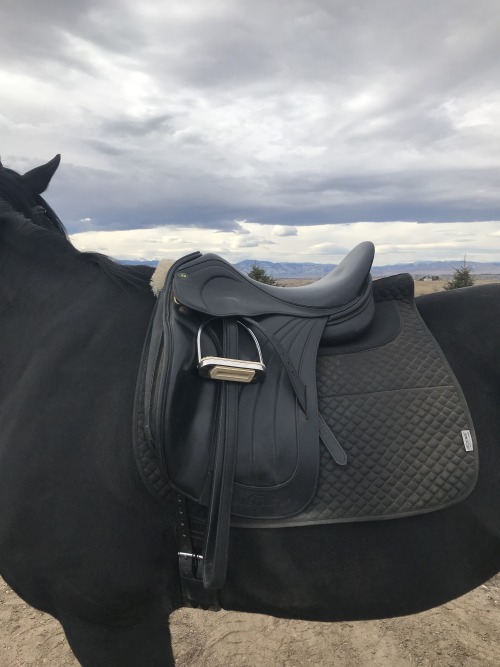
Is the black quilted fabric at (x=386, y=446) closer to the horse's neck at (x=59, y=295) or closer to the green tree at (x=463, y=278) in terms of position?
the horse's neck at (x=59, y=295)

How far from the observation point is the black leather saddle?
4.52ft

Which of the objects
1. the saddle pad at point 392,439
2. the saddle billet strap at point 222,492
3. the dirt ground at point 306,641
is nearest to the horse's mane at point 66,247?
the saddle billet strap at point 222,492

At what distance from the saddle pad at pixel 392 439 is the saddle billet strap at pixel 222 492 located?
78mm

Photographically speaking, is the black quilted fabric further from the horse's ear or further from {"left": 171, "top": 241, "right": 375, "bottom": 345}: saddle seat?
the horse's ear

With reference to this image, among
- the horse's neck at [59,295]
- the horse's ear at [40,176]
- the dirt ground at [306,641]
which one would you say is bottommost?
the dirt ground at [306,641]

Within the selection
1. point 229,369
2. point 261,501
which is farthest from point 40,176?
point 261,501

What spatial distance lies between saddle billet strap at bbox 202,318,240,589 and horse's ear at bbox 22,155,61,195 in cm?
194

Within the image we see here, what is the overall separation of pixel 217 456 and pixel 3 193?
1.85 m

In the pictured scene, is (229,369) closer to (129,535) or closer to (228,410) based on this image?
(228,410)

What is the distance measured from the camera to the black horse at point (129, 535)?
143cm

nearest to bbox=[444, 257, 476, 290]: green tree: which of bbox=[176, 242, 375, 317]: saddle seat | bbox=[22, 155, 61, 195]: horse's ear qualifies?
bbox=[22, 155, 61, 195]: horse's ear

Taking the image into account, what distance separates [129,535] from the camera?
1440mm

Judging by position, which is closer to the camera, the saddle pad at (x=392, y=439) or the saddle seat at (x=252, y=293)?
the saddle pad at (x=392, y=439)

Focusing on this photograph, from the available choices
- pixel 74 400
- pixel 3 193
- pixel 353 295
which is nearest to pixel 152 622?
pixel 74 400
